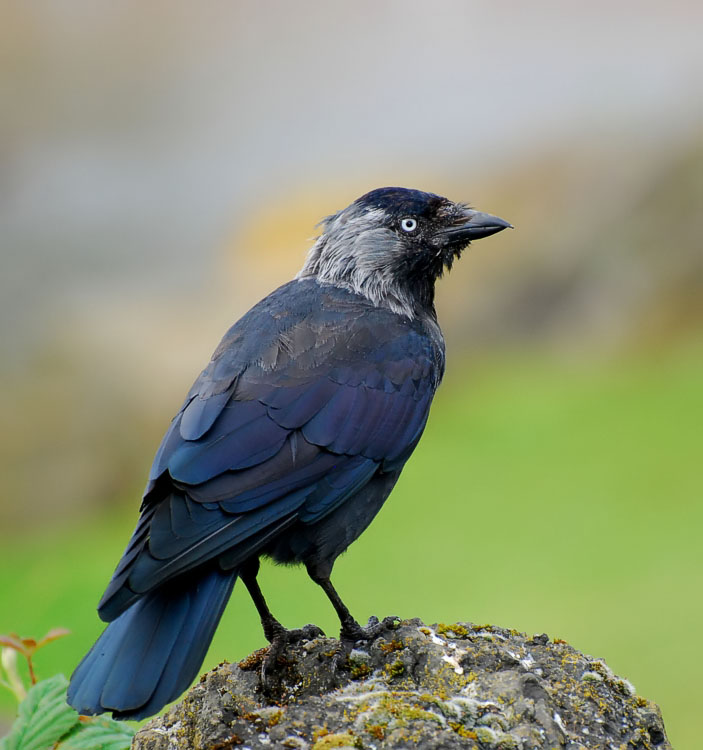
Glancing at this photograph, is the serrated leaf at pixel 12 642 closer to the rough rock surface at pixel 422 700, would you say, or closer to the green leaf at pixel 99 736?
the green leaf at pixel 99 736

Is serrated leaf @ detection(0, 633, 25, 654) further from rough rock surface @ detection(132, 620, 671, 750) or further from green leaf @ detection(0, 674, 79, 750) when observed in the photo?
rough rock surface @ detection(132, 620, 671, 750)

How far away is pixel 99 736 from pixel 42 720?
15 centimetres

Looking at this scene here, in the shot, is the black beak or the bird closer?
the bird

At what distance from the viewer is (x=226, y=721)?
2.46 meters

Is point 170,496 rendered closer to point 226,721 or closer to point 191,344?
point 226,721

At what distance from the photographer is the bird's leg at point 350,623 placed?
2.83m

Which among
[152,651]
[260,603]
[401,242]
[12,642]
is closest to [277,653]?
[260,603]

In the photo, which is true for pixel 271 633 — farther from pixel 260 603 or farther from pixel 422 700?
pixel 422 700

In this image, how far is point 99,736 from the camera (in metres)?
2.56

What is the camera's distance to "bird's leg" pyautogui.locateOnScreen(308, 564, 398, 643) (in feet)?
9.28

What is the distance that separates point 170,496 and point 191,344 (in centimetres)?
730

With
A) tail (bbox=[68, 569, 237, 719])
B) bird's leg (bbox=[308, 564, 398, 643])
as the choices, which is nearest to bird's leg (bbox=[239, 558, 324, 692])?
bird's leg (bbox=[308, 564, 398, 643])

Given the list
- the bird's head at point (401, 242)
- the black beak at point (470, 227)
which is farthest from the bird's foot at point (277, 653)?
the black beak at point (470, 227)

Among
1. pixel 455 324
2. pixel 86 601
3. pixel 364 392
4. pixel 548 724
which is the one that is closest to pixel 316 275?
pixel 364 392
